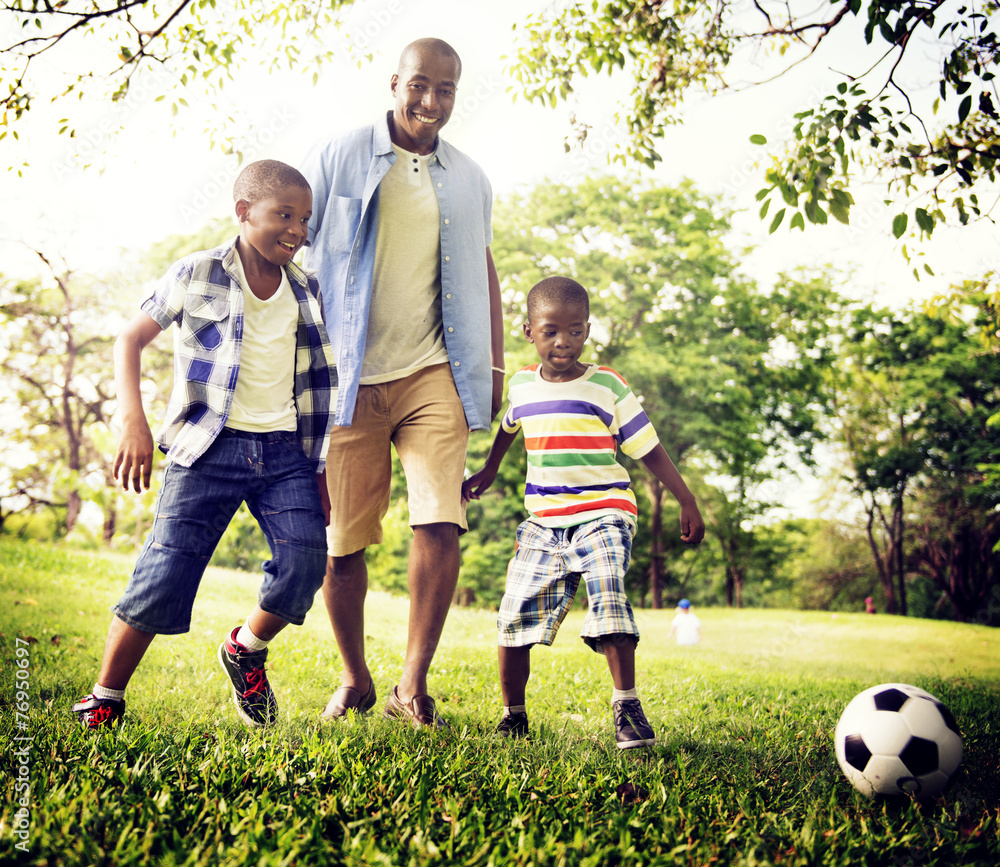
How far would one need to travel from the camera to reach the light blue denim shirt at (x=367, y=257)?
3518 millimetres

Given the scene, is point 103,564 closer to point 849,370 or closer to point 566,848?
point 566,848

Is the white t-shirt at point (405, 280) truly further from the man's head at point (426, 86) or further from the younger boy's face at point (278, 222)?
the younger boy's face at point (278, 222)

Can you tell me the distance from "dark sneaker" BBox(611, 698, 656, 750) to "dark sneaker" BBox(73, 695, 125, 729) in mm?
1908

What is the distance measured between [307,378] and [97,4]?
2.50 m

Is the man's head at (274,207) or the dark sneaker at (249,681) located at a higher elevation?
the man's head at (274,207)

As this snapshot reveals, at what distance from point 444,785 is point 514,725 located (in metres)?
1.04

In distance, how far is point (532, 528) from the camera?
354 cm

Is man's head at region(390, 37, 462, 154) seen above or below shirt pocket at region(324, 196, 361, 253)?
above

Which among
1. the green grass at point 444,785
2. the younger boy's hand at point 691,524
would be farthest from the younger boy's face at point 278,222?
the younger boy's hand at point 691,524

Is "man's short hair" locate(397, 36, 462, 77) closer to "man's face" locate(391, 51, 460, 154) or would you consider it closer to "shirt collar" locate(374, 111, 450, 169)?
"man's face" locate(391, 51, 460, 154)

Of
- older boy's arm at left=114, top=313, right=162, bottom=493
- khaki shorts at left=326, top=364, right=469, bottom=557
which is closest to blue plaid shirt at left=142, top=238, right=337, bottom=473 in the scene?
older boy's arm at left=114, top=313, right=162, bottom=493

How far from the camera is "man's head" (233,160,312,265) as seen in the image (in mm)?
3182

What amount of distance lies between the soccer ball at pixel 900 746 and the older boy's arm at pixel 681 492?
92 cm

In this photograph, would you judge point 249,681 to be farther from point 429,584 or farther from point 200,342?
point 200,342
